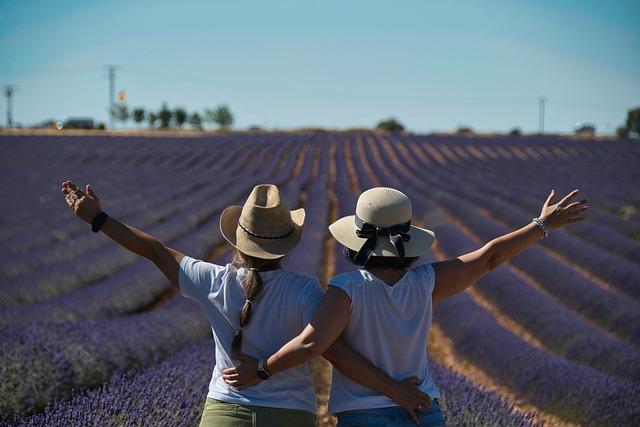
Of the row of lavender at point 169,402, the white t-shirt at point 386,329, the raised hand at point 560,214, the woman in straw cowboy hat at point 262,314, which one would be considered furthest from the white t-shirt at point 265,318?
the raised hand at point 560,214

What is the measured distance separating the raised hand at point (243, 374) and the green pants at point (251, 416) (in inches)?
2.6

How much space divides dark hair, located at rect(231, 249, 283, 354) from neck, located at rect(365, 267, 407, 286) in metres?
0.29

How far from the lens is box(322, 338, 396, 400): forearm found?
69.7 inches

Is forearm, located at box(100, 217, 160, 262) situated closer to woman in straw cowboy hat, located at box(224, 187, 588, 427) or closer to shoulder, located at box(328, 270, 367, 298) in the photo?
woman in straw cowboy hat, located at box(224, 187, 588, 427)

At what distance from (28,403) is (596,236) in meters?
9.04

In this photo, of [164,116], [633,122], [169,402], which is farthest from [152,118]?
[169,402]

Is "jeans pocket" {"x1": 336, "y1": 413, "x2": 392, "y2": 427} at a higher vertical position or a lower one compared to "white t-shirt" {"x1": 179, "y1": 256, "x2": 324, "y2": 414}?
lower

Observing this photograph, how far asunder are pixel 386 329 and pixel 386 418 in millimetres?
247

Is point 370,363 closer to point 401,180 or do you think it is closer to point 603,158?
point 401,180

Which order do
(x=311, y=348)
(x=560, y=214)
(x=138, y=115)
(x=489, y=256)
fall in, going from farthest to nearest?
(x=138, y=115), (x=560, y=214), (x=489, y=256), (x=311, y=348)

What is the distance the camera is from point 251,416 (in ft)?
5.92

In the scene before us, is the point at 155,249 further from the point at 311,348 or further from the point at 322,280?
the point at 322,280

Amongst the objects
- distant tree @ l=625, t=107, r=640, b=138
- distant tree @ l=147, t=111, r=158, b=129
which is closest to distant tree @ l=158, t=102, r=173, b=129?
distant tree @ l=147, t=111, r=158, b=129

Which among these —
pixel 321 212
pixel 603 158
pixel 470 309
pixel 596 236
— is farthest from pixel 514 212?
pixel 603 158
